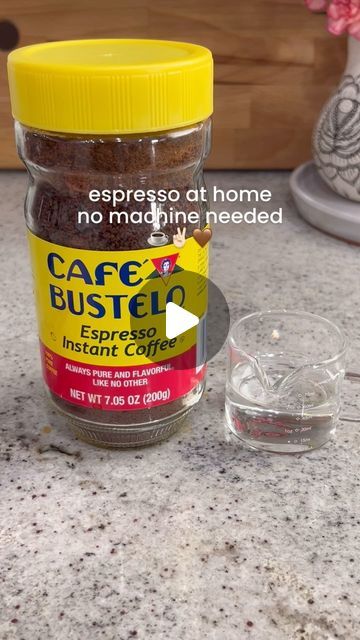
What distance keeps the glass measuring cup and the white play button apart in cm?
6

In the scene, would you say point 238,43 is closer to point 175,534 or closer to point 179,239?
point 179,239

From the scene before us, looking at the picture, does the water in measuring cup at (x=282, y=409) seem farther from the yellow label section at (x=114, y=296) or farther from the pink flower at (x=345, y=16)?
the pink flower at (x=345, y=16)

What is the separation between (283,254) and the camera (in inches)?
35.2

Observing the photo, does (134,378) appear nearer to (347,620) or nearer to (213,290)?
(347,620)

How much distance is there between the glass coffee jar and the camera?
1.40 feet

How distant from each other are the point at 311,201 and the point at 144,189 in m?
0.50

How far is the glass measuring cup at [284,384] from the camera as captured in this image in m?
0.56

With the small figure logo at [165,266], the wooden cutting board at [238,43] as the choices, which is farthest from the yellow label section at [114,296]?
the wooden cutting board at [238,43]

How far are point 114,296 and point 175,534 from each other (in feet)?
0.52

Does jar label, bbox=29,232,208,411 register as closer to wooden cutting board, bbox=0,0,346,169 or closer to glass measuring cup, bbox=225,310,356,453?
glass measuring cup, bbox=225,310,356,453

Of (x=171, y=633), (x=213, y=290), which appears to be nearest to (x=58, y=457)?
(x=171, y=633)

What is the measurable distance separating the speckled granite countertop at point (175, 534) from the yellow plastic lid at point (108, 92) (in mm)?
247

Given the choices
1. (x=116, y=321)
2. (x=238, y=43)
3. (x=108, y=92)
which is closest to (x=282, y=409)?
(x=116, y=321)

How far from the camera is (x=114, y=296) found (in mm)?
473
